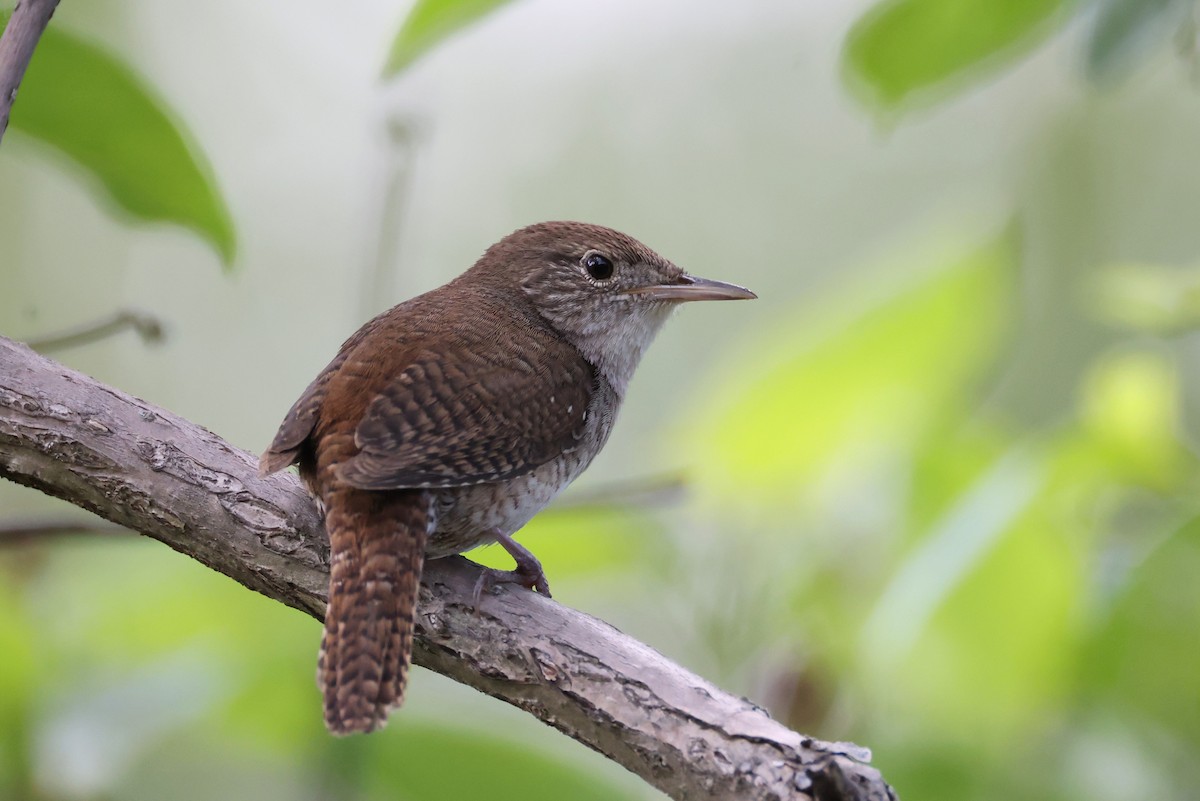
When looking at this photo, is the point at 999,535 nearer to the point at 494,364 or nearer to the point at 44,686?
the point at 494,364

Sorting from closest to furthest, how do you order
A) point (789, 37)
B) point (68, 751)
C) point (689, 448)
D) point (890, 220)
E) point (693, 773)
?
point (693, 773) < point (68, 751) < point (689, 448) < point (890, 220) < point (789, 37)

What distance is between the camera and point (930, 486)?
2506 mm

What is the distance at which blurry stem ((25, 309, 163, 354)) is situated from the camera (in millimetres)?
2039

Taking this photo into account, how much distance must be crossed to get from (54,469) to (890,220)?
6360 millimetres

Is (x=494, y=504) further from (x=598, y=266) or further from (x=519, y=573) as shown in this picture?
(x=598, y=266)

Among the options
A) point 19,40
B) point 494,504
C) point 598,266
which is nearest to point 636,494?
point 494,504

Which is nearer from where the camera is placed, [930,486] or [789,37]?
[930,486]

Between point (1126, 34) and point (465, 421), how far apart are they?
1309mm

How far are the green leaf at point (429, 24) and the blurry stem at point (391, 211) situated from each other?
538mm

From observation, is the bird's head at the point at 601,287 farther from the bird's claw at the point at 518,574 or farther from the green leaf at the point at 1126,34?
the green leaf at the point at 1126,34

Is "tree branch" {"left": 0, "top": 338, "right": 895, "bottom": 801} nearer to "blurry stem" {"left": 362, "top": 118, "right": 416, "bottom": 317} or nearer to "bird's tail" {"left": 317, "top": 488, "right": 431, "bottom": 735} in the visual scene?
"bird's tail" {"left": 317, "top": 488, "right": 431, "bottom": 735}

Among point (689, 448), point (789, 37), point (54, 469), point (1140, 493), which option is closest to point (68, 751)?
point (54, 469)

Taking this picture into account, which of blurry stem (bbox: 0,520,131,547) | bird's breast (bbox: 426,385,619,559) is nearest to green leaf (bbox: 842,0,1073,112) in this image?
bird's breast (bbox: 426,385,619,559)

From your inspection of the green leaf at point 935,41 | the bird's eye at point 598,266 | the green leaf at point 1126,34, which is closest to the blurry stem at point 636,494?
the bird's eye at point 598,266
